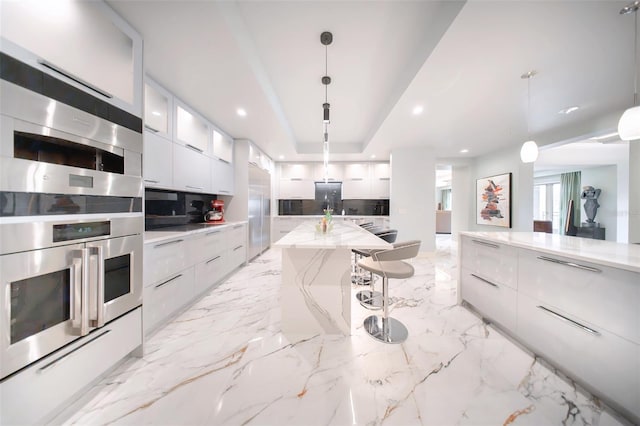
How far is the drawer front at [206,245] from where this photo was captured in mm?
2273

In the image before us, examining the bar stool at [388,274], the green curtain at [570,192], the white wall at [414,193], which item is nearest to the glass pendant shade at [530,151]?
the bar stool at [388,274]

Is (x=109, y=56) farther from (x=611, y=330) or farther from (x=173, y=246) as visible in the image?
(x=611, y=330)

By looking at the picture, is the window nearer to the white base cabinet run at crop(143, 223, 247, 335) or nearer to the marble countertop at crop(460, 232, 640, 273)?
the marble countertop at crop(460, 232, 640, 273)

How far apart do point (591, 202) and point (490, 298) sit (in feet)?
25.1

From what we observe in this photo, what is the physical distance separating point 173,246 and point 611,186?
10.5 metres

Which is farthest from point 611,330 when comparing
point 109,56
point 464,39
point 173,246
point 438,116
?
point 109,56

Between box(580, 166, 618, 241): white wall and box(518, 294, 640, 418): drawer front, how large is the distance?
7.66 metres

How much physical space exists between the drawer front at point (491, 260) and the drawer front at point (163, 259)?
9.86 ft

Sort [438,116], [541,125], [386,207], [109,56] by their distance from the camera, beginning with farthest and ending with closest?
[386,207], [541,125], [438,116], [109,56]

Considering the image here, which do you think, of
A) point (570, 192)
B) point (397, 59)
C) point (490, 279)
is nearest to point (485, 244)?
point (490, 279)

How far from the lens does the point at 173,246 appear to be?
6.42 feet

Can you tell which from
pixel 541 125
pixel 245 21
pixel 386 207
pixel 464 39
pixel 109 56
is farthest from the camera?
pixel 386 207

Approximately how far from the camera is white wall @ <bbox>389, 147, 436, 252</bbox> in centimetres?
461

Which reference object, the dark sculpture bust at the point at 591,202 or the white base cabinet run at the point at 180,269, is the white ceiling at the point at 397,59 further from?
the dark sculpture bust at the point at 591,202
